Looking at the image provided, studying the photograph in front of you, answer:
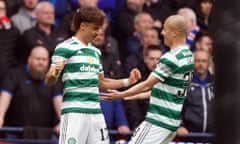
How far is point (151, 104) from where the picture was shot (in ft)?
20.5

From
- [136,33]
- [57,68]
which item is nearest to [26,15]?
[136,33]

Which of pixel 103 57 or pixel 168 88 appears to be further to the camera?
pixel 103 57

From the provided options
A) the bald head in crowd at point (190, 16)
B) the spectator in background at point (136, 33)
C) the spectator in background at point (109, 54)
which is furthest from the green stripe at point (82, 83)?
the bald head in crowd at point (190, 16)

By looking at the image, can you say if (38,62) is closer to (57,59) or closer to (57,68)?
(57,59)

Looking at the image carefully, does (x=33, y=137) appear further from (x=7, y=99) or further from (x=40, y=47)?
(x=40, y=47)

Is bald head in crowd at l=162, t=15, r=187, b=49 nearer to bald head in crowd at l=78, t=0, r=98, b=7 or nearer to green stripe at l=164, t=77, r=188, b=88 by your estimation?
green stripe at l=164, t=77, r=188, b=88

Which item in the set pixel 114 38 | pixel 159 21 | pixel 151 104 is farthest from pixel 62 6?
pixel 151 104

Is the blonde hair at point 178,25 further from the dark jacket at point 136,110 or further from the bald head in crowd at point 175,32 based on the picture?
the dark jacket at point 136,110

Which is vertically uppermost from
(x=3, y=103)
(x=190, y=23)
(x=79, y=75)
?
(x=190, y=23)

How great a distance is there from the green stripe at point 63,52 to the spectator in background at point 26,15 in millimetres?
4073

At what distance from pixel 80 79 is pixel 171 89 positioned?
2.72 feet

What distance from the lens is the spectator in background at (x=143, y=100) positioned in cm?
909

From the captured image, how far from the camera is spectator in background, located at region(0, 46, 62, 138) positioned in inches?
342

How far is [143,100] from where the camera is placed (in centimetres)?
916
